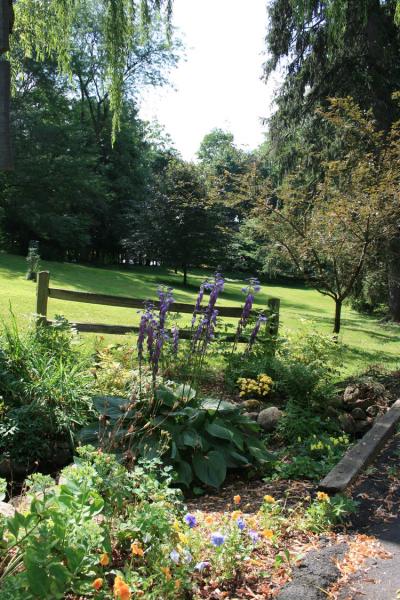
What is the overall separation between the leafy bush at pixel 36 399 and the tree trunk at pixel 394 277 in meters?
9.79

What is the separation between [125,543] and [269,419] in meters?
2.95

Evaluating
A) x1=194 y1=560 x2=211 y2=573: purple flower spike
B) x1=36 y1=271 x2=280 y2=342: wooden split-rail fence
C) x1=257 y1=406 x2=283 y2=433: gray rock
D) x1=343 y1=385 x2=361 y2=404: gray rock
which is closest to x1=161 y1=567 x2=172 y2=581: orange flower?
x1=194 y1=560 x2=211 y2=573: purple flower spike

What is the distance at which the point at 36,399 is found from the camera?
4.41m

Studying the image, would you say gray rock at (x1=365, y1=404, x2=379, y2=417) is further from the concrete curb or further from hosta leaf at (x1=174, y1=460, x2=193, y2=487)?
hosta leaf at (x1=174, y1=460, x2=193, y2=487)

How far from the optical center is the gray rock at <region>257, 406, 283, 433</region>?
204 inches

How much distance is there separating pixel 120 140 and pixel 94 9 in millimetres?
25604

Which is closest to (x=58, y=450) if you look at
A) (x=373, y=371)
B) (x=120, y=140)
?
(x=373, y=371)

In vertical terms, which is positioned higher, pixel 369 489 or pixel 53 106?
pixel 53 106

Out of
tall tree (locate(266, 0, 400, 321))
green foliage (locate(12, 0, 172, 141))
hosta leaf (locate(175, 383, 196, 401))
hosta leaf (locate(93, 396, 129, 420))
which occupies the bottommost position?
hosta leaf (locate(93, 396, 129, 420))

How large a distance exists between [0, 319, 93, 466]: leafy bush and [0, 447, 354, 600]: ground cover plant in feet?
5.08

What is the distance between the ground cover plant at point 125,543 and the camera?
1920mm

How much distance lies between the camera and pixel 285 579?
239 cm

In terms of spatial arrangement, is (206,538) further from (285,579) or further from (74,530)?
(74,530)

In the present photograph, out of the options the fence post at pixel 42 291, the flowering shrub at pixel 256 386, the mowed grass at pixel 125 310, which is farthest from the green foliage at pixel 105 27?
the flowering shrub at pixel 256 386
